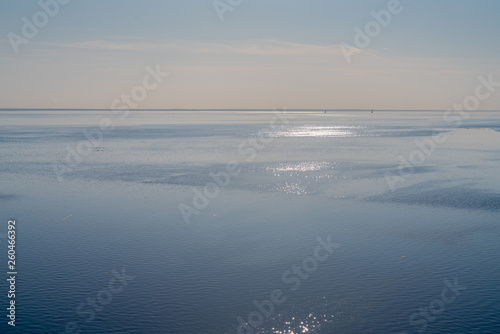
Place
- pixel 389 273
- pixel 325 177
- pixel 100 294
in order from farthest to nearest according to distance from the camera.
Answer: pixel 325 177 → pixel 389 273 → pixel 100 294

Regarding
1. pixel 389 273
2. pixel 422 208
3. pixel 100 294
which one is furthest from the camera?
pixel 422 208

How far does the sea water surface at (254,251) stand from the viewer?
15.1 metres

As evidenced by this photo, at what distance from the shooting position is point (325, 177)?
40.6 meters

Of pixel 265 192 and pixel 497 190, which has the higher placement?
pixel 265 192

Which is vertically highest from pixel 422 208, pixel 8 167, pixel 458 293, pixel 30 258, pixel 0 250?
pixel 8 167

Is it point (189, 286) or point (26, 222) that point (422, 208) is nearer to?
point (189, 286)

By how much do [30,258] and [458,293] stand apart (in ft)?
57.0

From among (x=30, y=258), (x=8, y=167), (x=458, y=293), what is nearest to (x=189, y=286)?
(x=30, y=258)

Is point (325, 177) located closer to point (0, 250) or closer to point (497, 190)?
point (497, 190)

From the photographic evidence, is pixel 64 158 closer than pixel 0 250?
No

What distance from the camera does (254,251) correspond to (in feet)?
70.0

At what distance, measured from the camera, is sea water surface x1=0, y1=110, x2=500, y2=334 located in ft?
49.6

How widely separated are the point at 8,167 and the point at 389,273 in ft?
130

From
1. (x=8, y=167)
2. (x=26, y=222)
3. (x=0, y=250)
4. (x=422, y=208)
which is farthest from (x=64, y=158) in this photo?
(x=422, y=208)
